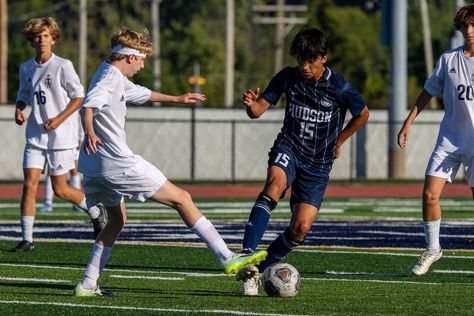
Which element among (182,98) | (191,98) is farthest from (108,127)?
(191,98)

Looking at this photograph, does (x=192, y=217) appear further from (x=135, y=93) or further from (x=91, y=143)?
(x=135, y=93)

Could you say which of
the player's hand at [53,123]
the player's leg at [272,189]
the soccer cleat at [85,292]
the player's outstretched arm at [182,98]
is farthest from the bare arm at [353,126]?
the player's hand at [53,123]

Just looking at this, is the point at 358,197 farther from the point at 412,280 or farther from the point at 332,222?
the point at 412,280

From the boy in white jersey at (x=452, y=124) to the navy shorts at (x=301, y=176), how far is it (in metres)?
1.19

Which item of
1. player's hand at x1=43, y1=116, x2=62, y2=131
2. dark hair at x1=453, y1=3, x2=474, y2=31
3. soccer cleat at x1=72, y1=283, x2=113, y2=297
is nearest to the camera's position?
soccer cleat at x1=72, y1=283, x2=113, y2=297

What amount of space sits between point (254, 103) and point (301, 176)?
0.64m

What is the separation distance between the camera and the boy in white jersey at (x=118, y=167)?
342 inches

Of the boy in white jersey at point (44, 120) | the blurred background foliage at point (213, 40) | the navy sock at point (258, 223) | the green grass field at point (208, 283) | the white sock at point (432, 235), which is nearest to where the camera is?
the green grass field at point (208, 283)

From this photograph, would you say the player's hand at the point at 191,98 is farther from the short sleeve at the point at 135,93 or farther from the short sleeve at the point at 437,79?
the short sleeve at the point at 437,79

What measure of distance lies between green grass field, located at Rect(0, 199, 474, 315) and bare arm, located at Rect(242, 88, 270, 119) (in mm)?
1294

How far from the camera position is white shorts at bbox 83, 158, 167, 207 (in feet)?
28.7

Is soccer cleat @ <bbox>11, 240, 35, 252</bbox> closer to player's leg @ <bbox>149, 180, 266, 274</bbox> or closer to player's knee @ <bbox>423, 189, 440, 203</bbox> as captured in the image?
player's leg @ <bbox>149, 180, 266, 274</bbox>

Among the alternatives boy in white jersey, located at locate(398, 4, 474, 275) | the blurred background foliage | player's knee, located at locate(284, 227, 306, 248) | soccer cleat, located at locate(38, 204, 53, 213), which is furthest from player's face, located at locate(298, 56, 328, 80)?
the blurred background foliage

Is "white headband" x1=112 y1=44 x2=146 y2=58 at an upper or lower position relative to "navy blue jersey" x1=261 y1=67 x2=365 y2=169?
upper
